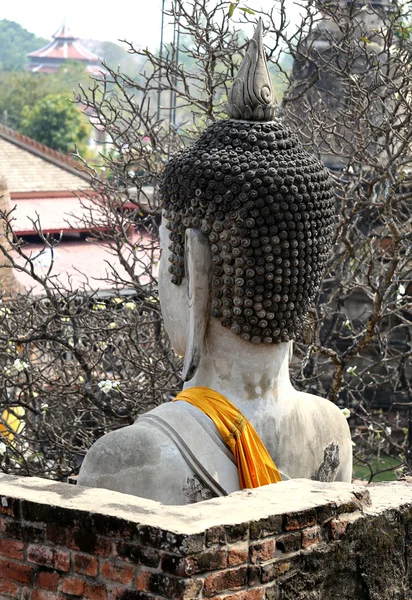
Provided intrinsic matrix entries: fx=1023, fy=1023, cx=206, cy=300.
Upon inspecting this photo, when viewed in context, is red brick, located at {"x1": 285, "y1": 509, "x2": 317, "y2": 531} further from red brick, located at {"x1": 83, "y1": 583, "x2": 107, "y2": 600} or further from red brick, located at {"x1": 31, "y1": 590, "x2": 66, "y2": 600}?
red brick, located at {"x1": 31, "y1": 590, "x2": 66, "y2": 600}

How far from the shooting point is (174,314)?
3.62 meters

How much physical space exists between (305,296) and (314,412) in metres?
0.45

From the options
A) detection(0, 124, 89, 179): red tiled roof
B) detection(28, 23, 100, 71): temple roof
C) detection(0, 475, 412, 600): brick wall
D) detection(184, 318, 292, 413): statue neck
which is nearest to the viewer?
detection(0, 475, 412, 600): brick wall

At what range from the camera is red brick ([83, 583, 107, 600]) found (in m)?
2.80

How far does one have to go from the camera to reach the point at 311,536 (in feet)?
9.98

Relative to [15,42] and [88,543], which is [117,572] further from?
[15,42]

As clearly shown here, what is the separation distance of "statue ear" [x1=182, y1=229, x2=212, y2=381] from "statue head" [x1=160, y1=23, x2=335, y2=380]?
19 millimetres

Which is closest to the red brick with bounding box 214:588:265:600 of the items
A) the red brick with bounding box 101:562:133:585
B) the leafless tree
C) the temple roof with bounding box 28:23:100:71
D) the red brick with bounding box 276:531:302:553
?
the red brick with bounding box 276:531:302:553

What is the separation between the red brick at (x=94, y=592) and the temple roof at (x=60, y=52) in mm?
102091

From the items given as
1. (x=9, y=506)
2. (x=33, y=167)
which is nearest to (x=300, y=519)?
(x=9, y=506)

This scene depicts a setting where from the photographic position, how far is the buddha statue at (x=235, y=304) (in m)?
3.28

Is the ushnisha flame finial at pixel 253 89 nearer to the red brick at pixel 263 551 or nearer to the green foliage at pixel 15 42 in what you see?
the red brick at pixel 263 551

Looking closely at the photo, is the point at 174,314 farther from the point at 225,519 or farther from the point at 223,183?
the point at 225,519

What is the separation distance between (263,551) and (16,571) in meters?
0.72
